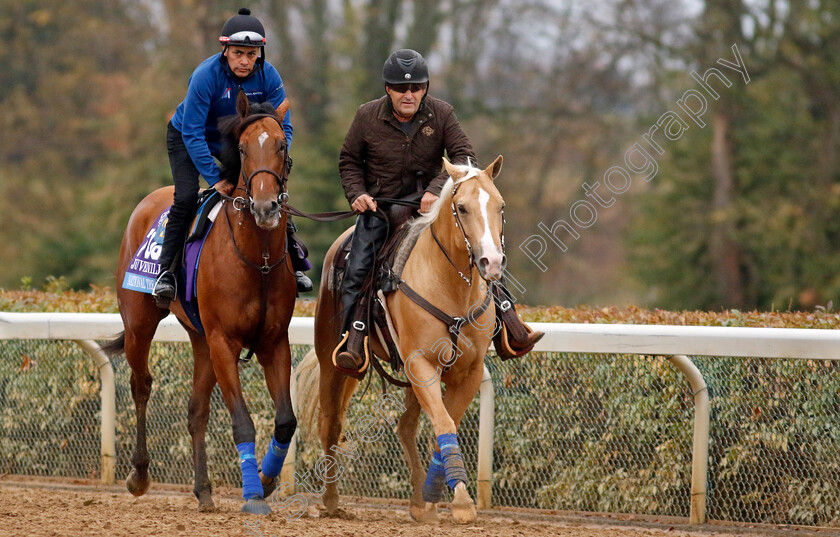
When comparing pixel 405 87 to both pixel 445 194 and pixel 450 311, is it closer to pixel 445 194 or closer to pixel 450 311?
pixel 445 194

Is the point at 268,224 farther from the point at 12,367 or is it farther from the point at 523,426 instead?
Result: the point at 12,367

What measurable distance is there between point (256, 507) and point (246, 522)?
1.09ft

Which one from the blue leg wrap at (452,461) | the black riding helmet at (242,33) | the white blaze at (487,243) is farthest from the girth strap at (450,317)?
the black riding helmet at (242,33)

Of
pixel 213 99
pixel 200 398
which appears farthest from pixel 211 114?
pixel 200 398

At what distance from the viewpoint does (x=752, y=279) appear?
22.0 metres

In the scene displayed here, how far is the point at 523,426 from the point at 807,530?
182 centimetres

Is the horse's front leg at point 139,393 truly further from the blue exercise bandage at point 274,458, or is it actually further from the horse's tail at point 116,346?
the blue exercise bandage at point 274,458

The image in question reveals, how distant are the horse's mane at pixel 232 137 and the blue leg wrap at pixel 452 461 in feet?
7.05

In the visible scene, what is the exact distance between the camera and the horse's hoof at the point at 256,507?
6070mm

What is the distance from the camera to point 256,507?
6.09m

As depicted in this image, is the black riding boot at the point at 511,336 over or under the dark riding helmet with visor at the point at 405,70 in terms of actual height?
under

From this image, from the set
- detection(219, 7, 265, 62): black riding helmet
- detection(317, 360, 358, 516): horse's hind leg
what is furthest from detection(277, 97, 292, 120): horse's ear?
detection(317, 360, 358, 516): horse's hind leg

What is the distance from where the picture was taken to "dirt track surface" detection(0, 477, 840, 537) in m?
5.54

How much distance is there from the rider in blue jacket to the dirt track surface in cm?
137
